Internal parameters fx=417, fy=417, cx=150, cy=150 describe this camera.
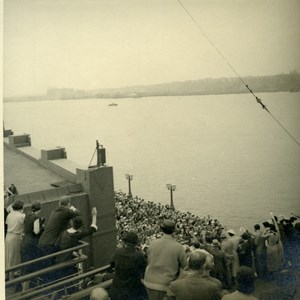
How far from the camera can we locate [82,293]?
228 centimetres

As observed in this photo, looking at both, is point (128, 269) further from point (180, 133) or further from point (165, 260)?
point (180, 133)

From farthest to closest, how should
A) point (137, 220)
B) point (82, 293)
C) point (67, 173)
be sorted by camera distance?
point (137, 220), point (67, 173), point (82, 293)

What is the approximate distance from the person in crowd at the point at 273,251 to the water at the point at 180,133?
24 centimetres

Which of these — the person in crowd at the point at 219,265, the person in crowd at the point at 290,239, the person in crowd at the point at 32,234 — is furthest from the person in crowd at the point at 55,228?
the person in crowd at the point at 290,239

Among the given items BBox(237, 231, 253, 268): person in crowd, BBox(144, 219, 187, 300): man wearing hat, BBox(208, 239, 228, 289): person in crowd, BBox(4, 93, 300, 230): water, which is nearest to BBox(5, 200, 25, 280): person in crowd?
BBox(4, 93, 300, 230): water

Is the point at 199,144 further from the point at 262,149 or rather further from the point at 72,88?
the point at 72,88

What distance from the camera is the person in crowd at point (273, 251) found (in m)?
2.71

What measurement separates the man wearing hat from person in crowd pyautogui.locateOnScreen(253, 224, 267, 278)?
2.92ft

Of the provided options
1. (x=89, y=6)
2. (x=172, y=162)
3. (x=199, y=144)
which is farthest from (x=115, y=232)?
(x=89, y=6)

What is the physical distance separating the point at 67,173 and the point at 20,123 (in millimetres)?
1482

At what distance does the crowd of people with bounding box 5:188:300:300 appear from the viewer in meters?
1.81

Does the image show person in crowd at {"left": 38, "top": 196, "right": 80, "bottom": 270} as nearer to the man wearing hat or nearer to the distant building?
the man wearing hat

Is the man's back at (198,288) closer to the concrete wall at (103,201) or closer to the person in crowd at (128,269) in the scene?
the person in crowd at (128,269)

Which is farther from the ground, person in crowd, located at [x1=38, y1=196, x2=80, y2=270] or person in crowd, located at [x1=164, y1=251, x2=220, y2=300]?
person in crowd, located at [x1=38, y1=196, x2=80, y2=270]
